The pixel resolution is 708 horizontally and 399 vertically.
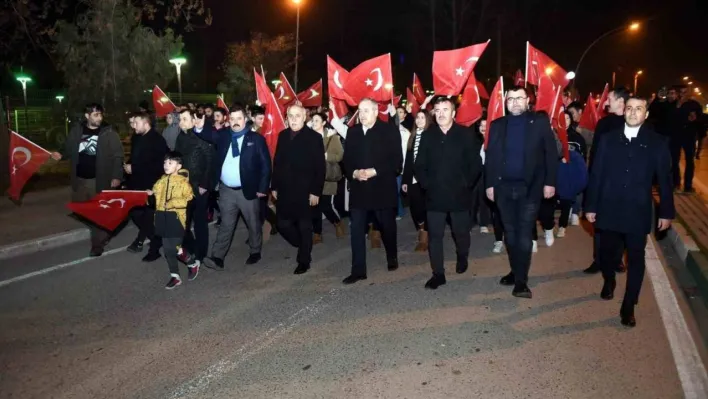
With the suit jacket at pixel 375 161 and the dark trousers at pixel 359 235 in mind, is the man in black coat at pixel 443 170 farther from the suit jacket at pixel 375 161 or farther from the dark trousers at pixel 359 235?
the dark trousers at pixel 359 235

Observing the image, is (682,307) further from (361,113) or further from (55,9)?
(55,9)

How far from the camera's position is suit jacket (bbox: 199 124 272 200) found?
7258 millimetres

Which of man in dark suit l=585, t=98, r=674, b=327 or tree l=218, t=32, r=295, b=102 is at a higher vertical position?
tree l=218, t=32, r=295, b=102

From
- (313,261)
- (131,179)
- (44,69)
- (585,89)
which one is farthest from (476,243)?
(585,89)

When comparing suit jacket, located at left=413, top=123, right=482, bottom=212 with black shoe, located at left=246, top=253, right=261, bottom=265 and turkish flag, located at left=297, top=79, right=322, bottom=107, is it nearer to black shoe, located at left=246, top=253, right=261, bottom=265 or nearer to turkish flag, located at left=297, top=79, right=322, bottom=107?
black shoe, located at left=246, top=253, right=261, bottom=265

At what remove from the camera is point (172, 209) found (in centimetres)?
662

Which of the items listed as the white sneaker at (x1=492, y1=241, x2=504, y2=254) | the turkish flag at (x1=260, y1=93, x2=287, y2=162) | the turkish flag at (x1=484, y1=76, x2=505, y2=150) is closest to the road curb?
the turkish flag at (x1=260, y1=93, x2=287, y2=162)

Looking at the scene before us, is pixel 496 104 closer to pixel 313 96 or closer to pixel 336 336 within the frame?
pixel 336 336

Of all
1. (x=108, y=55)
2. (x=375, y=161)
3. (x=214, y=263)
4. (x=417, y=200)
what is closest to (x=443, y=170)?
(x=375, y=161)

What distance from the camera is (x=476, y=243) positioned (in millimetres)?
8656

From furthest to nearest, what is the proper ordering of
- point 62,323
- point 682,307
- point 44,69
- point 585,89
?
point 585,89, point 44,69, point 682,307, point 62,323

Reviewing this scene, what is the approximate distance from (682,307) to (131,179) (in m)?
6.43

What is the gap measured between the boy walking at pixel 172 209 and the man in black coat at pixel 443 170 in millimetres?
2535

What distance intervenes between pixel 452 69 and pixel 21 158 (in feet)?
17.8
